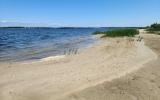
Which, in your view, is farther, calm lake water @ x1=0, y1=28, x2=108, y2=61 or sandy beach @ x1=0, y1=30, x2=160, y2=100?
calm lake water @ x1=0, y1=28, x2=108, y2=61

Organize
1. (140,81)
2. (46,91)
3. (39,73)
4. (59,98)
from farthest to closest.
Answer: (39,73)
(140,81)
(46,91)
(59,98)

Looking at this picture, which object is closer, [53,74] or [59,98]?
[59,98]

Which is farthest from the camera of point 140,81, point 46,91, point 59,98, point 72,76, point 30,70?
point 30,70

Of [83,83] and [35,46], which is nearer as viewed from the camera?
[83,83]

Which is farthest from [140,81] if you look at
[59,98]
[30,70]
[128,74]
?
[30,70]

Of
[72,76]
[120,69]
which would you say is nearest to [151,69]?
[120,69]

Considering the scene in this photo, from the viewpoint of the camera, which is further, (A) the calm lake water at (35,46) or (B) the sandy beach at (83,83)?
(A) the calm lake water at (35,46)

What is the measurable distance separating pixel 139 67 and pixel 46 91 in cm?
502

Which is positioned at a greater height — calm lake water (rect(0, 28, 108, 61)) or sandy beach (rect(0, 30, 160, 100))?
sandy beach (rect(0, 30, 160, 100))

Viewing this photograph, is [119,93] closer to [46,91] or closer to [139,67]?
[46,91]

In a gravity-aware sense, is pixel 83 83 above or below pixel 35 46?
above

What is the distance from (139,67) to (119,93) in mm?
3996

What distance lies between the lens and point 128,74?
32.1 ft

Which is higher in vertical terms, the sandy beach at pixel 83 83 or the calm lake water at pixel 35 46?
the sandy beach at pixel 83 83
